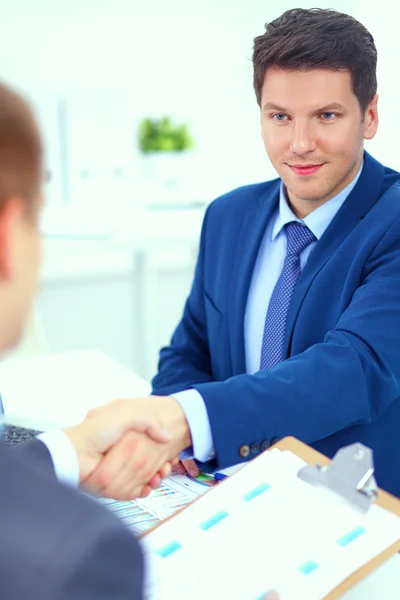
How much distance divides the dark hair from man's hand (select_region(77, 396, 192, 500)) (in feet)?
2.35

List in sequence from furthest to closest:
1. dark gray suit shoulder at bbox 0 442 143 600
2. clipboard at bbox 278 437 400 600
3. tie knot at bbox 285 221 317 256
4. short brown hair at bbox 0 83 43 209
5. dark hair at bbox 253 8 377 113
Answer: tie knot at bbox 285 221 317 256
dark hair at bbox 253 8 377 113
clipboard at bbox 278 437 400 600
short brown hair at bbox 0 83 43 209
dark gray suit shoulder at bbox 0 442 143 600

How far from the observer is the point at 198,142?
4352 millimetres

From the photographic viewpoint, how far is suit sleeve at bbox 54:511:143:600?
54 cm

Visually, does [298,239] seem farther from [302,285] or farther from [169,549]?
[169,549]

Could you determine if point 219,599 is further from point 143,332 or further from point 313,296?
point 143,332

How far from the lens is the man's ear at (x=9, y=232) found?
663mm

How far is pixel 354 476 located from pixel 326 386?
36cm

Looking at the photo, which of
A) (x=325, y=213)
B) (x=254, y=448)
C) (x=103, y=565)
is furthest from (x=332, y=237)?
(x=103, y=565)

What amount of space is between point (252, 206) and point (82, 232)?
1808mm

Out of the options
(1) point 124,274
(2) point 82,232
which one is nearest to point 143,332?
(1) point 124,274

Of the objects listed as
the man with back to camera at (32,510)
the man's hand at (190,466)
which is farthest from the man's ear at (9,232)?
the man's hand at (190,466)

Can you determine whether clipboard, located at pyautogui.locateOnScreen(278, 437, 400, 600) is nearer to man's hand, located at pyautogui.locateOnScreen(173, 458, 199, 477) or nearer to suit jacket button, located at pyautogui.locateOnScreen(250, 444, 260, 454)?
suit jacket button, located at pyautogui.locateOnScreen(250, 444, 260, 454)

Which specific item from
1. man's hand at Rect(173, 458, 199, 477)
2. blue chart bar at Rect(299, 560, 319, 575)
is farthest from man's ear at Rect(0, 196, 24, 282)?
man's hand at Rect(173, 458, 199, 477)

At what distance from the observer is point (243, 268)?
1.67m
